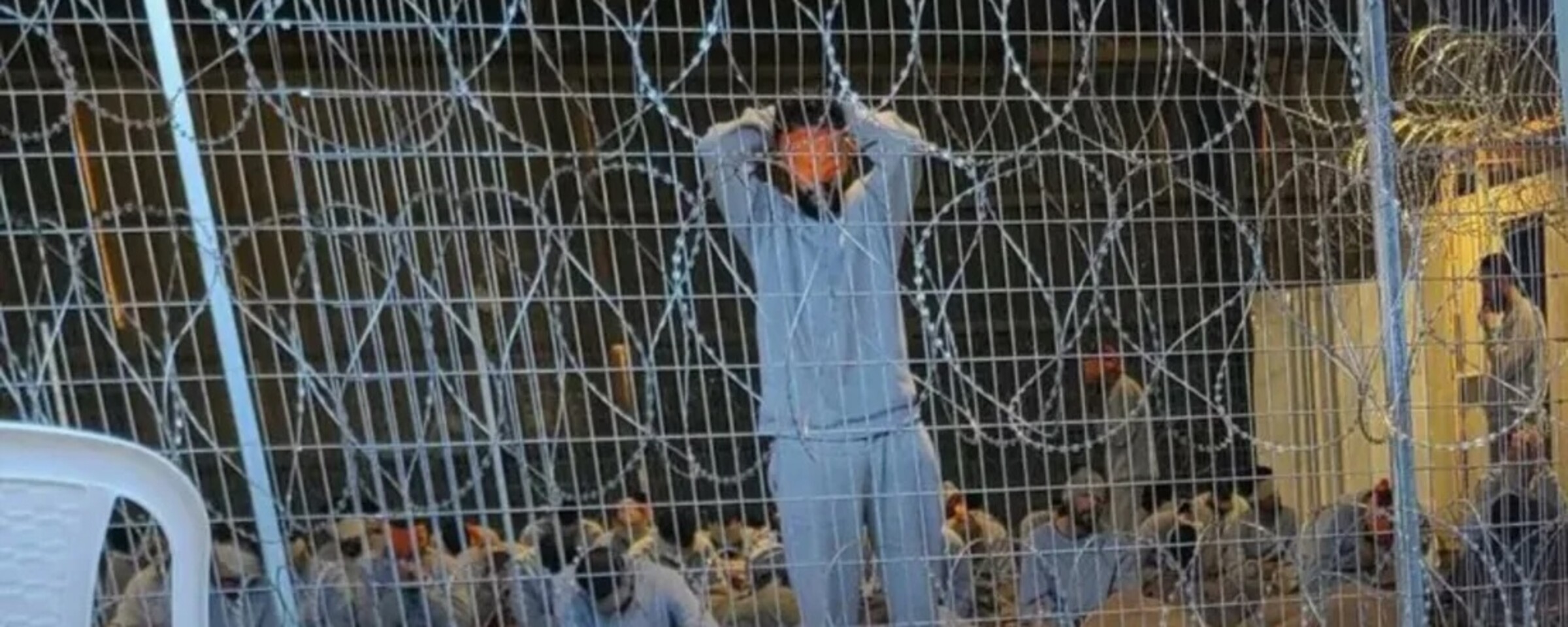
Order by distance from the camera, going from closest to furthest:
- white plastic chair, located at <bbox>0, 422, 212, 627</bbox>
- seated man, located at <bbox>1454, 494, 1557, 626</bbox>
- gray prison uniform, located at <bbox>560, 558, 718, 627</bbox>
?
white plastic chair, located at <bbox>0, 422, 212, 627</bbox>
seated man, located at <bbox>1454, 494, 1557, 626</bbox>
gray prison uniform, located at <bbox>560, 558, 718, 627</bbox>

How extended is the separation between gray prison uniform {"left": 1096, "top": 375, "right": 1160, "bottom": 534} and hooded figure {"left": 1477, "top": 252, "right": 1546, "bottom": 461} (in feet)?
1.73

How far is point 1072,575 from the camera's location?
1.93 m

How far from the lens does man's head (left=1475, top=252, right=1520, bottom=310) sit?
1.80 m

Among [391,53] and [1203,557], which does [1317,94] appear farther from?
[391,53]

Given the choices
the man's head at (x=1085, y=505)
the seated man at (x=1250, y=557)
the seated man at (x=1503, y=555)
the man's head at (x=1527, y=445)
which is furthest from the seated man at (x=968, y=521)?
the man's head at (x=1527, y=445)

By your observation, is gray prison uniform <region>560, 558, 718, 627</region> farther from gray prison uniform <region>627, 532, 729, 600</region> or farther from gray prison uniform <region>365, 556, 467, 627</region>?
gray prison uniform <region>365, 556, 467, 627</region>

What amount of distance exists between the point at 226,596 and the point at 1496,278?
1.96 metres

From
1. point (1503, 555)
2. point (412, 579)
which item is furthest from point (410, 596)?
point (1503, 555)

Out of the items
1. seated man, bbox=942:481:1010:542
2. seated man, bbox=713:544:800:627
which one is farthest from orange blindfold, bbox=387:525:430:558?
seated man, bbox=942:481:1010:542

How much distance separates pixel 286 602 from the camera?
5.19 feet

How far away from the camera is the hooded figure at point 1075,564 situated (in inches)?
75.2

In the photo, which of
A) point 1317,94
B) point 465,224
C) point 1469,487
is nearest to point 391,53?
point 465,224

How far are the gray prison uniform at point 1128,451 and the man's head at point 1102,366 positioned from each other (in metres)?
0.03

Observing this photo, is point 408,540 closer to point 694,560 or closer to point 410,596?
point 410,596
